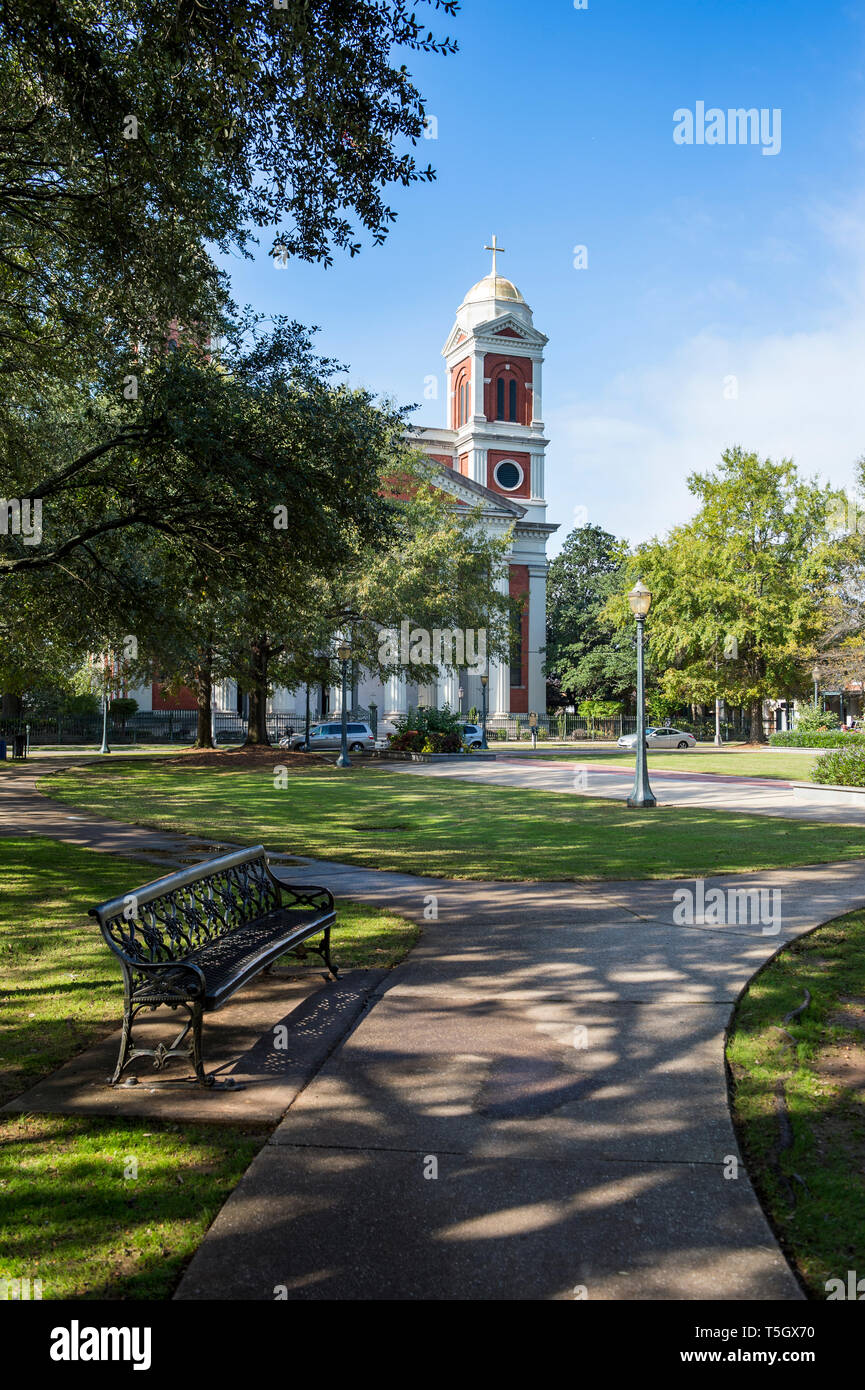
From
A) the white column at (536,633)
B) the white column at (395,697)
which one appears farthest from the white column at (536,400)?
the white column at (395,697)

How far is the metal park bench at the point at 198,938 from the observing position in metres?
4.71

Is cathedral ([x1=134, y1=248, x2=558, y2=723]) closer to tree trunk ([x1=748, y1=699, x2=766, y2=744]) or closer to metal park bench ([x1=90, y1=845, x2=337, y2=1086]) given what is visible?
tree trunk ([x1=748, y1=699, x2=766, y2=744])

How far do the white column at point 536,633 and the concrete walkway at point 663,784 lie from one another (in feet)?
105

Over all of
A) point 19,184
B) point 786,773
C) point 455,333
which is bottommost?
point 786,773

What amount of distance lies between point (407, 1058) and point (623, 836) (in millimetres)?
9631

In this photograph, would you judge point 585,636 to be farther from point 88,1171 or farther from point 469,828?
point 88,1171

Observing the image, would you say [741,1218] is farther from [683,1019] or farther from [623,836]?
[623,836]

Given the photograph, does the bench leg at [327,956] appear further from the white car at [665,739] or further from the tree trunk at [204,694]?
the white car at [665,739]

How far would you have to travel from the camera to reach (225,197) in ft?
32.9

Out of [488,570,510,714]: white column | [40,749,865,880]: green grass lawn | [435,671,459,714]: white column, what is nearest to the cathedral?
[488,570,510,714]: white column

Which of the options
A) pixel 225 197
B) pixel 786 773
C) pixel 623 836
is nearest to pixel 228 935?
pixel 225 197

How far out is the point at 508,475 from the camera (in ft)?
227

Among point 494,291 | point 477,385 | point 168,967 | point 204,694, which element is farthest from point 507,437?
point 168,967

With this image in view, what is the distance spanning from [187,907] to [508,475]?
65.7 metres
